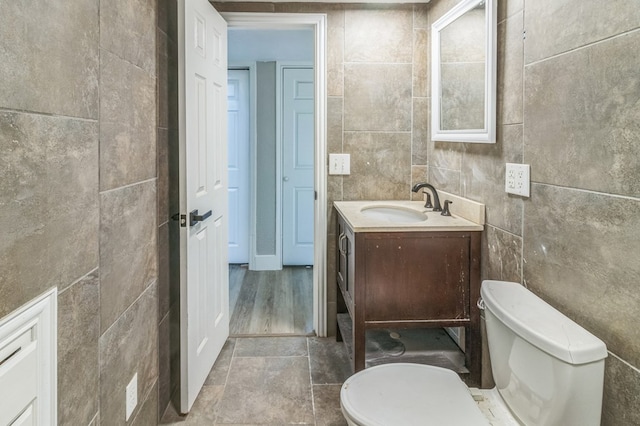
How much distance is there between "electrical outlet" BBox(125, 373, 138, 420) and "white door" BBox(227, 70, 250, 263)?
299cm

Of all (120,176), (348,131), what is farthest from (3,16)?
(348,131)

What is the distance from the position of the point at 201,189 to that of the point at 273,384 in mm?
1069

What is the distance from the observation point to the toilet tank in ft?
3.32

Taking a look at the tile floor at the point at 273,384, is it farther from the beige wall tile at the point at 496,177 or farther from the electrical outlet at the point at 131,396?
the beige wall tile at the point at 496,177

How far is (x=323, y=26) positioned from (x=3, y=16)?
210 cm

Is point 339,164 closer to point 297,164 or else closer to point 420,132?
point 420,132

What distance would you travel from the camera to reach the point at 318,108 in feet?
8.88

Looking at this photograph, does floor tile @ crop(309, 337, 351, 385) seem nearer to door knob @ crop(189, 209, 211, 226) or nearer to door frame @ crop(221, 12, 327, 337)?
door frame @ crop(221, 12, 327, 337)

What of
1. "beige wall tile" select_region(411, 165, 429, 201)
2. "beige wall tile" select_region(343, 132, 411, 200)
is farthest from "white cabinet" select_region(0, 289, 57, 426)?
"beige wall tile" select_region(411, 165, 429, 201)

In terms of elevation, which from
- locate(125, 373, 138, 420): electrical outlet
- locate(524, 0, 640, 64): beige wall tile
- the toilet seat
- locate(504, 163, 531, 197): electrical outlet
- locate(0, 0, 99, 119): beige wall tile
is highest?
locate(524, 0, 640, 64): beige wall tile

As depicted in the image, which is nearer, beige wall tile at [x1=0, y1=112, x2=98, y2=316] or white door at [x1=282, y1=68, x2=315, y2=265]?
beige wall tile at [x1=0, y1=112, x2=98, y2=316]

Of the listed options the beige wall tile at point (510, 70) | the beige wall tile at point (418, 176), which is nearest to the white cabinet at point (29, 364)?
the beige wall tile at point (510, 70)

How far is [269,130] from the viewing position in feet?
14.4

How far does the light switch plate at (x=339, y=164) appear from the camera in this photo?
2.74 meters
